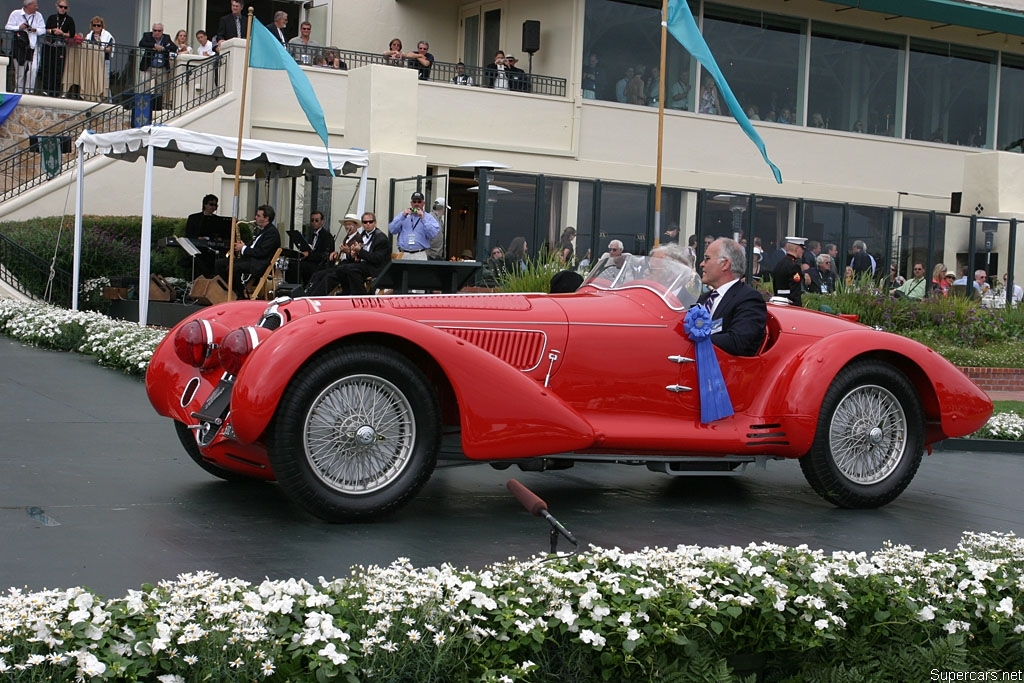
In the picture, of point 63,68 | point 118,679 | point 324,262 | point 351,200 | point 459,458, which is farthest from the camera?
point 63,68

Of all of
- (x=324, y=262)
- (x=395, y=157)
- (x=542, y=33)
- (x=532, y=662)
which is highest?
(x=542, y=33)

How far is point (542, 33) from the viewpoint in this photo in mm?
27719

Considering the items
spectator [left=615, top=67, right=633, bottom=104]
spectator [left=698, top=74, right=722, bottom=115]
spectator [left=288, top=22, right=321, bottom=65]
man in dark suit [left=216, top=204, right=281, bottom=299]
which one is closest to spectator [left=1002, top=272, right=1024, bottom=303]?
spectator [left=698, top=74, right=722, bottom=115]

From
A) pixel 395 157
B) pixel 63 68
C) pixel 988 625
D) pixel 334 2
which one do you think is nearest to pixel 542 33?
pixel 334 2

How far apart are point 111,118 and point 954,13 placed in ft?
64.1

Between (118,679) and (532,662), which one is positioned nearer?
(118,679)

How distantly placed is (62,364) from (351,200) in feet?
26.6

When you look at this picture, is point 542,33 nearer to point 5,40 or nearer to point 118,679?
point 5,40

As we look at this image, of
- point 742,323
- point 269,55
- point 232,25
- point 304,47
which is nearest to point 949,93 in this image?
point 304,47

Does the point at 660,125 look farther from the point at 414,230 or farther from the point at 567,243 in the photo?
the point at 567,243

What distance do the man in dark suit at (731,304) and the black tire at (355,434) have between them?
6.82 ft

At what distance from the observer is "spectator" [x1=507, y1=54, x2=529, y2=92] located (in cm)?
2711

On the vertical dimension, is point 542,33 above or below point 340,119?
above

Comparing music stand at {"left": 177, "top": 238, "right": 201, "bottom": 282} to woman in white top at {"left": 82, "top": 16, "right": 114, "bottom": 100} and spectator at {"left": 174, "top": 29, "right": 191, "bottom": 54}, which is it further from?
spectator at {"left": 174, "top": 29, "right": 191, "bottom": 54}
